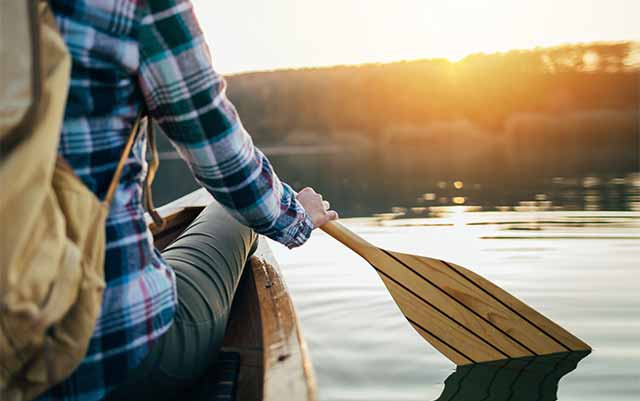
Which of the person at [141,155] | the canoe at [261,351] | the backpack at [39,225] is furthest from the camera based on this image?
the canoe at [261,351]

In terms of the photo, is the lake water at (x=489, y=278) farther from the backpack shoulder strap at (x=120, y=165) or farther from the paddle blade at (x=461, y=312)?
the backpack shoulder strap at (x=120, y=165)

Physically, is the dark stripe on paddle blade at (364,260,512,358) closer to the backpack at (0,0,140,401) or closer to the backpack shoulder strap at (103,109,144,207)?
the backpack shoulder strap at (103,109,144,207)

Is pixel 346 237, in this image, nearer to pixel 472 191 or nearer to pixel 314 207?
pixel 314 207

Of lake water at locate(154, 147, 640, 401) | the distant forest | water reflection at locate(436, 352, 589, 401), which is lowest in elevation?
the distant forest

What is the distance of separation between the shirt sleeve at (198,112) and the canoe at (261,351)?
0.26m

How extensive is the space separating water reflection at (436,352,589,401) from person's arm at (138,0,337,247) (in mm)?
1012

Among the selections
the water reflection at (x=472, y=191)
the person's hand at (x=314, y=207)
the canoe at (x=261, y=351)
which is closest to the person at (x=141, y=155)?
the canoe at (x=261, y=351)

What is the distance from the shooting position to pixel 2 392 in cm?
79

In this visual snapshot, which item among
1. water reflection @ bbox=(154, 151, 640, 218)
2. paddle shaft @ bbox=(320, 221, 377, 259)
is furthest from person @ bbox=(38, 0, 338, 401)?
water reflection @ bbox=(154, 151, 640, 218)

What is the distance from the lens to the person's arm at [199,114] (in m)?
0.92

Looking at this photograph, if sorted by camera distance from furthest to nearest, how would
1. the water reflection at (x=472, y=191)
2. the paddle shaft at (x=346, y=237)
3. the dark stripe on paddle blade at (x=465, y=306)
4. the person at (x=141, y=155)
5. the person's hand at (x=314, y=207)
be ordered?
the water reflection at (x=472, y=191), the dark stripe on paddle blade at (x=465, y=306), the paddle shaft at (x=346, y=237), the person's hand at (x=314, y=207), the person at (x=141, y=155)

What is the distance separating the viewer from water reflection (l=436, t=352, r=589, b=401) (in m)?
1.93

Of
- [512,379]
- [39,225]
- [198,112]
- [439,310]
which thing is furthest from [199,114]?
[512,379]

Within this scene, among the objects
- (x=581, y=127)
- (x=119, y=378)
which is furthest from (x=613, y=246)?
(x=581, y=127)
